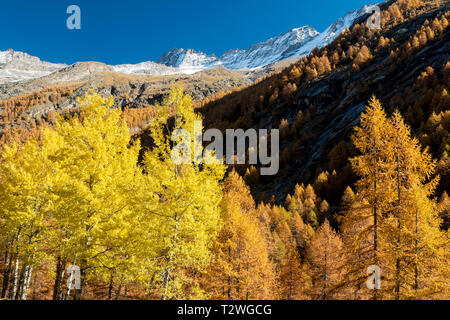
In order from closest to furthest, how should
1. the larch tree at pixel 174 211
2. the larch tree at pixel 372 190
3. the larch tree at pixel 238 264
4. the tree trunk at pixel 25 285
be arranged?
1. the larch tree at pixel 174 211
2. the larch tree at pixel 372 190
3. the tree trunk at pixel 25 285
4. the larch tree at pixel 238 264

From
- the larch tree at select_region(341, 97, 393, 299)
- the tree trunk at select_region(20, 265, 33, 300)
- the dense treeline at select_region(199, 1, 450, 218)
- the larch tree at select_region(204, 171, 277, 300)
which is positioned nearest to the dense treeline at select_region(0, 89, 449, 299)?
the larch tree at select_region(341, 97, 393, 299)

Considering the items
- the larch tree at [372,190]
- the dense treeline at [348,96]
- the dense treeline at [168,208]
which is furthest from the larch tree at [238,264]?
the dense treeline at [348,96]

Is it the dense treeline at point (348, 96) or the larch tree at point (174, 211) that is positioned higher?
the dense treeline at point (348, 96)

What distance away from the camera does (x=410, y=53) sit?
10138 cm

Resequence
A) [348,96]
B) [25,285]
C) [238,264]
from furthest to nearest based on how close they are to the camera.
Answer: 1. [348,96]
2. [238,264]
3. [25,285]

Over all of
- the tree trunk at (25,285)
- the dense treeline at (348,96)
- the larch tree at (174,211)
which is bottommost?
the tree trunk at (25,285)

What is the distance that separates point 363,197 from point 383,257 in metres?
2.40

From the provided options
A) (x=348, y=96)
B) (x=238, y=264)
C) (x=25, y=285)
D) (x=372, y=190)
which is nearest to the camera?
(x=372, y=190)

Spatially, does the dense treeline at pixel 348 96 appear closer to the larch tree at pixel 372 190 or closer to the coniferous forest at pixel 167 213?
the coniferous forest at pixel 167 213

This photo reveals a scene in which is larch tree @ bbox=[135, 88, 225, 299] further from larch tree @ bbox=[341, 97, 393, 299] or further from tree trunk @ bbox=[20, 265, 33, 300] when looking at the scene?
tree trunk @ bbox=[20, 265, 33, 300]

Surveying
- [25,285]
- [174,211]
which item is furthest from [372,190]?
[25,285]

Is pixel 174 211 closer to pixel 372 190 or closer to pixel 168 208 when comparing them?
pixel 168 208

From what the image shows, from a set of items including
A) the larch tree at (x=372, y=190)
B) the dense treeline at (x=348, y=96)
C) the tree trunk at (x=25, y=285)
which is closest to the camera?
the larch tree at (x=372, y=190)
